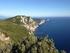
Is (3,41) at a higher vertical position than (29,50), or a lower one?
lower

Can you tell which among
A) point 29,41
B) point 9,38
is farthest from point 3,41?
point 29,41

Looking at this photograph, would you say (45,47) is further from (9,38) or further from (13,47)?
(9,38)

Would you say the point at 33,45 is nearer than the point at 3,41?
Yes

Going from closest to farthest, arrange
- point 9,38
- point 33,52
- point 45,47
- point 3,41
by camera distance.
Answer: point 33,52
point 45,47
point 3,41
point 9,38

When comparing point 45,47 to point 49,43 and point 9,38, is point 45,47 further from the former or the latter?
point 9,38

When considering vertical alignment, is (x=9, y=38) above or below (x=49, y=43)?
below

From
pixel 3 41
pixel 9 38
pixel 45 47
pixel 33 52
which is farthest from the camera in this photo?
pixel 9 38

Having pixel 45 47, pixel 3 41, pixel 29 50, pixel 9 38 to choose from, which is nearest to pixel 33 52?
pixel 29 50

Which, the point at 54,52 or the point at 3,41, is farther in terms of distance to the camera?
the point at 3,41
